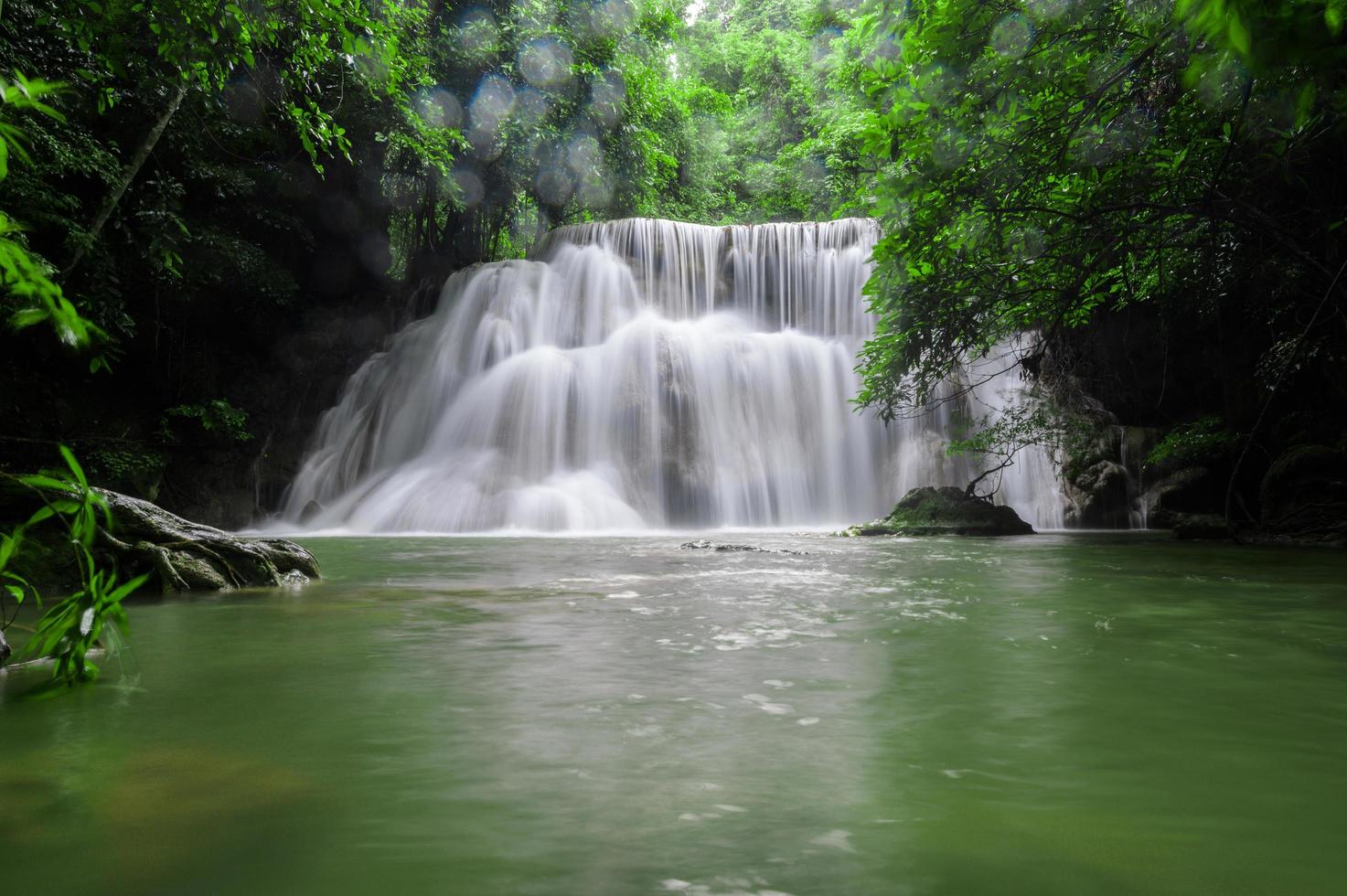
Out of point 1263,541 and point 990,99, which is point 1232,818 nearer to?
point 990,99

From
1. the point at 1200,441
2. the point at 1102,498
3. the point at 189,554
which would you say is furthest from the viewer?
the point at 1102,498

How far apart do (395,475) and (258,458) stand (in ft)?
12.4

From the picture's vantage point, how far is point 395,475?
16484mm

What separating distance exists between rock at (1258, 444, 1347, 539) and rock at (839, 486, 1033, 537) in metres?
3.05

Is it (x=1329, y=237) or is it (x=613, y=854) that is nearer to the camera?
(x=613, y=854)

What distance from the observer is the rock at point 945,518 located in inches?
490

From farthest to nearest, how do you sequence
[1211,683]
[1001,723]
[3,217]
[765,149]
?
[765,149], [1211,683], [1001,723], [3,217]

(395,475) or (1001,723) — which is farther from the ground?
(395,475)

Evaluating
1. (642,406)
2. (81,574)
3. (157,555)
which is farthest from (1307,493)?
(81,574)

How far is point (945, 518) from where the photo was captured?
1277 cm

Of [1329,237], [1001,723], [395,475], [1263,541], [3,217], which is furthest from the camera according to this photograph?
[395,475]

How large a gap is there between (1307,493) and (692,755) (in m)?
11.4

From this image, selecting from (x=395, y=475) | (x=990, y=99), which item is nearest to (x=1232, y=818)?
(x=990, y=99)

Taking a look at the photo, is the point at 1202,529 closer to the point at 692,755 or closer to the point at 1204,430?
the point at 1204,430
